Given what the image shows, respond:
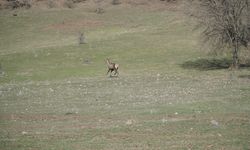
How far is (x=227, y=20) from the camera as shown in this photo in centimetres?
4681

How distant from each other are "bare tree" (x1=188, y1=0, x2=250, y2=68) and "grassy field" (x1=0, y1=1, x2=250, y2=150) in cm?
284

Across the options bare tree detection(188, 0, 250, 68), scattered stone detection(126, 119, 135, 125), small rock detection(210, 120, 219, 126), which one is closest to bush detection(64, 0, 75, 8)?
bare tree detection(188, 0, 250, 68)

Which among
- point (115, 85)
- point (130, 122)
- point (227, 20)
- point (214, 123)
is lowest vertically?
point (115, 85)

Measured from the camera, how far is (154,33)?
70.2 metres

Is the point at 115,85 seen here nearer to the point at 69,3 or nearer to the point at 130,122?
the point at 130,122

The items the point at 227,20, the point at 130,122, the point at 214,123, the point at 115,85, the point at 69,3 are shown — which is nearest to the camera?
the point at 214,123

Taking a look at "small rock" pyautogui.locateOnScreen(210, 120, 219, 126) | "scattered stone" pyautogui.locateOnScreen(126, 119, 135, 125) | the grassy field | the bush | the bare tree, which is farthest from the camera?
the bush

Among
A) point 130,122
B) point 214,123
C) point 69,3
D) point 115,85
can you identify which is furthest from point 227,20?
point 69,3

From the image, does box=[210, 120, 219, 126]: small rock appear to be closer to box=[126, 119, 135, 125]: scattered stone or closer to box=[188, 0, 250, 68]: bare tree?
box=[126, 119, 135, 125]: scattered stone

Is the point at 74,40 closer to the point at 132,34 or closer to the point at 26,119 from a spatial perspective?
the point at 132,34

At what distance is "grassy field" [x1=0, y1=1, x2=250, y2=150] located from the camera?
18125mm

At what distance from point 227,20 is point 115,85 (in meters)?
14.1

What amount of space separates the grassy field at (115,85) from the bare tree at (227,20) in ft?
9.30

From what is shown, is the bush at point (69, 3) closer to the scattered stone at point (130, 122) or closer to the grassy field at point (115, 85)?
the grassy field at point (115, 85)
